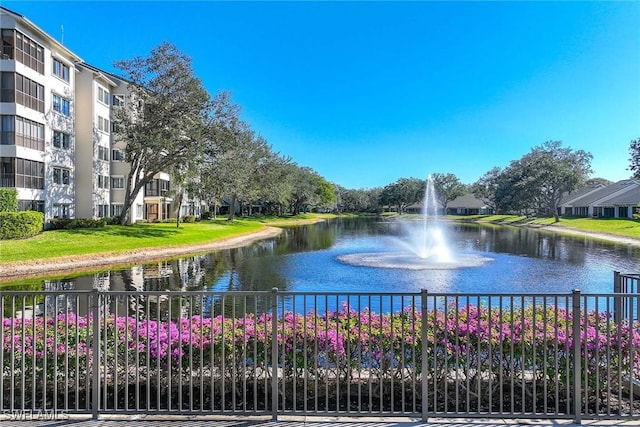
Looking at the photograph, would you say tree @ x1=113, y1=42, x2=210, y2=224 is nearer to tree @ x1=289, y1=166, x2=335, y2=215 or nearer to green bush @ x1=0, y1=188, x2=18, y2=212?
green bush @ x1=0, y1=188, x2=18, y2=212

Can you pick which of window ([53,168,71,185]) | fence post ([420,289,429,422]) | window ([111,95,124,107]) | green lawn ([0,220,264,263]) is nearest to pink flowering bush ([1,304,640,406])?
fence post ([420,289,429,422])

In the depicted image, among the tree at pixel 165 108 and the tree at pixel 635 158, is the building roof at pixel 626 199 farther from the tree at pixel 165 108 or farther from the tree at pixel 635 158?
the tree at pixel 165 108

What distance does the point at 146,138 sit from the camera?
36188mm

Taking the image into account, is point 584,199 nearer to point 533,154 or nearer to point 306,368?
point 533,154

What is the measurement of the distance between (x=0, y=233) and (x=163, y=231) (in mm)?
13787

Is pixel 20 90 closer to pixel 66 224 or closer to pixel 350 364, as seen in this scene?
pixel 66 224

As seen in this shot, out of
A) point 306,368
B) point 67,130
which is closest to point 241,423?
point 306,368

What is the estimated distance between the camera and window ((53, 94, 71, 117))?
35.2m

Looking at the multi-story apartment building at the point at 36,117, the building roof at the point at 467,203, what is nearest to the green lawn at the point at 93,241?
the multi-story apartment building at the point at 36,117

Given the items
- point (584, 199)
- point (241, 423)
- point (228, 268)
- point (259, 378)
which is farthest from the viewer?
point (584, 199)

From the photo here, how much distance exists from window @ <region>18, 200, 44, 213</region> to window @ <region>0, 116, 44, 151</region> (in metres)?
3.83

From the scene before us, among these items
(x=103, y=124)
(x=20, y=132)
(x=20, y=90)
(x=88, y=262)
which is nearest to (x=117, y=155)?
(x=103, y=124)

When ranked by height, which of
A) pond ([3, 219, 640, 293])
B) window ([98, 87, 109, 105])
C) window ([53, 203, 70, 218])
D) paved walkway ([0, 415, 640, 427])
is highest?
window ([98, 87, 109, 105])

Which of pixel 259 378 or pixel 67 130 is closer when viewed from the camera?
pixel 259 378
